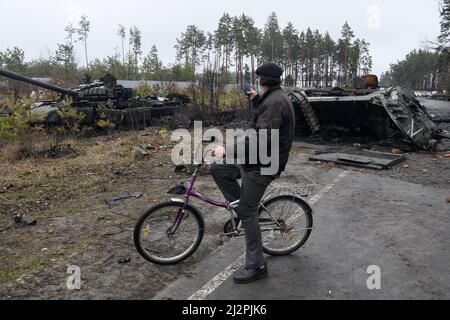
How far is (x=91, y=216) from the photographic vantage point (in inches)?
245

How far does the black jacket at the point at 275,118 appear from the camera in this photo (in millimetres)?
3904

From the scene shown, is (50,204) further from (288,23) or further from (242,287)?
(288,23)

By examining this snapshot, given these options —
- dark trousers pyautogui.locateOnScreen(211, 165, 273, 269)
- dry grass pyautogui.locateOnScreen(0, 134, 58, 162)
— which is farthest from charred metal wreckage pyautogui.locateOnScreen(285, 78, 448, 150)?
dark trousers pyautogui.locateOnScreen(211, 165, 273, 269)

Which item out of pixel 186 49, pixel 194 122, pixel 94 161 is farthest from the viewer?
pixel 186 49

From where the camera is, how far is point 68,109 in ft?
46.3

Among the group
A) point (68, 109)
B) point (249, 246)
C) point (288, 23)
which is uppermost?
point (288, 23)

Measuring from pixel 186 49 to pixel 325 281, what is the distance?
60.3 m

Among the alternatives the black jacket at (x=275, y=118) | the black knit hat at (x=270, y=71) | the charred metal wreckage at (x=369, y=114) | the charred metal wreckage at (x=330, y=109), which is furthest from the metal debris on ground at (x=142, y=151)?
the black knit hat at (x=270, y=71)

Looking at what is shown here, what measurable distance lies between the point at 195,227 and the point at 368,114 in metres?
10.7

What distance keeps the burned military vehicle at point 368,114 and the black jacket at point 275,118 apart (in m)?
9.43

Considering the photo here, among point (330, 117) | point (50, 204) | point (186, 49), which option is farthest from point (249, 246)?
point (186, 49)

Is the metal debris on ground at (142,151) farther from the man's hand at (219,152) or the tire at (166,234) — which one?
the man's hand at (219,152)

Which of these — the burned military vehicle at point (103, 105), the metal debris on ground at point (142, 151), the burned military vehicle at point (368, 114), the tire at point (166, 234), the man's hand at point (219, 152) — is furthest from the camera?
the burned military vehicle at point (103, 105)

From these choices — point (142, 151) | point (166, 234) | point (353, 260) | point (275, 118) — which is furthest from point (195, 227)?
point (142, 151)
